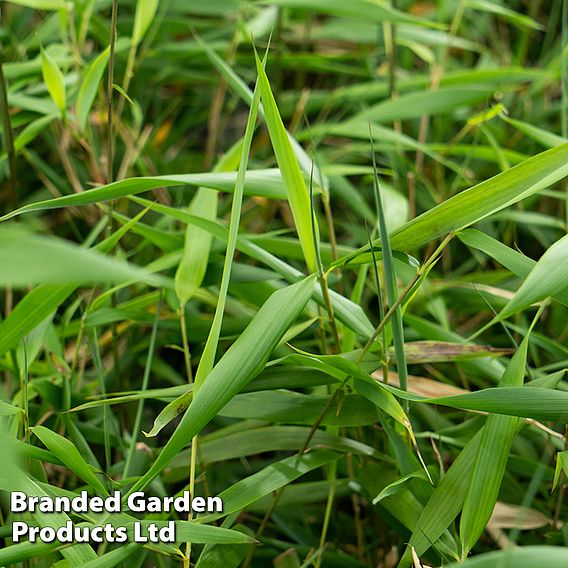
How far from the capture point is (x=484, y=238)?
0.53 m

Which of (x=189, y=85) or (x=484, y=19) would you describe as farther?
(x=484, y=19)

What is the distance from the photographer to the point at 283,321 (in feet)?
1.60

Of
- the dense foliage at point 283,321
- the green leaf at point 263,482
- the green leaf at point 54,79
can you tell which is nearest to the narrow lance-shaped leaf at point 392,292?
the dense foliage at point 283,321

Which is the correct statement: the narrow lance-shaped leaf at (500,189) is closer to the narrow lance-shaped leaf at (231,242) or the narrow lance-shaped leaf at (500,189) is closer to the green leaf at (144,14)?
the narrow lance-shaped leaf at (231,242)

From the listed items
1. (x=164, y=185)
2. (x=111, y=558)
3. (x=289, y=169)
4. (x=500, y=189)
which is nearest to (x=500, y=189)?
(x=500, y=189)

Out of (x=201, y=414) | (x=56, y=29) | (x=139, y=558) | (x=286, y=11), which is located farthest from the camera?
(x=286, y=11)

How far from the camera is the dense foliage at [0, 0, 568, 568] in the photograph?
500 millimetres

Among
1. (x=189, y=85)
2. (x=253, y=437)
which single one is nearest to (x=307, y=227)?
(x=253, y=437)

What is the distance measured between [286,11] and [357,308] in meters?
0.69

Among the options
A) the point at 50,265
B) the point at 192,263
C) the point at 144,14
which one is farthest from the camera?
the point at 144,14

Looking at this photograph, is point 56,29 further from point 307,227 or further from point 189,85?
point 307,227

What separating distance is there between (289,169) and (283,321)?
0.12m

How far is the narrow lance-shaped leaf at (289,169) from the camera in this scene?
0.52m

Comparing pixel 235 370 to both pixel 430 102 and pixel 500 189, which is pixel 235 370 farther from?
pixel 430 102
